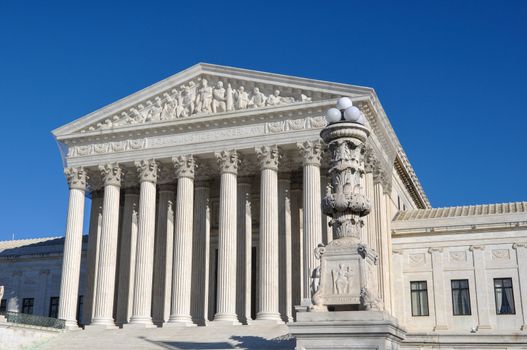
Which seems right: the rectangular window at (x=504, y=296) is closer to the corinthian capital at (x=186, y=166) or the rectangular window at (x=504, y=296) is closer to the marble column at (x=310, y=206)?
the marble column at (x=310, y=206)

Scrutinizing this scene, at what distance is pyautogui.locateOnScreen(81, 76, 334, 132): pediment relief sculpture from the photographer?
45312mm

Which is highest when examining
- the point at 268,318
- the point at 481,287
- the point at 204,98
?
the point at 204,98

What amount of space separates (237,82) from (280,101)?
379cm

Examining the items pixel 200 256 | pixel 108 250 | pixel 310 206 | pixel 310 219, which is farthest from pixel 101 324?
pixel 310 206

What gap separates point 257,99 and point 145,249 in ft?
41.3

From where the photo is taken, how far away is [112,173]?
1919 inches

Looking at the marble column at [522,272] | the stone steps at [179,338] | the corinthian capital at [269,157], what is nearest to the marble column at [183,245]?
the stone steps at [179,338]

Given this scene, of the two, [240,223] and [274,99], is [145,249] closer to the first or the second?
[240,223]

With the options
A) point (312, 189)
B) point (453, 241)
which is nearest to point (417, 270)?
point (453, 241)

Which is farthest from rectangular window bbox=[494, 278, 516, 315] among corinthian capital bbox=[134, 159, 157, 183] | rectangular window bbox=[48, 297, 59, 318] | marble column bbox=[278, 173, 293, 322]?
rectangular window bbox=[48, 297, 59, 318]

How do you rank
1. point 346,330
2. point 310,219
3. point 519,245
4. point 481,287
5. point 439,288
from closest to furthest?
point 346,330 → point 310,219 → point 519,245 → point 481,287 → point 439,288

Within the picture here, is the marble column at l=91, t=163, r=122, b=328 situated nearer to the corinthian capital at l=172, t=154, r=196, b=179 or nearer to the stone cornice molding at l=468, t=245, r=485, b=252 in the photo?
the corinthian capital at l=172, t=154, r=196, b=179

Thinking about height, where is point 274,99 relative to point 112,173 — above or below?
above

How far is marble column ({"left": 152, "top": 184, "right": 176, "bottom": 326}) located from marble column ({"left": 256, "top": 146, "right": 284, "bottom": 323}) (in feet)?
27.7
